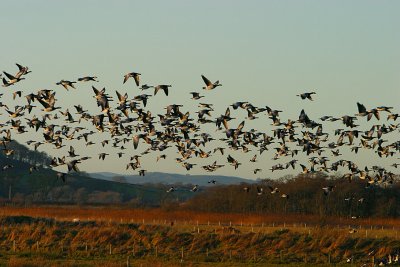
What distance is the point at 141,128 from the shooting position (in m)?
45.8

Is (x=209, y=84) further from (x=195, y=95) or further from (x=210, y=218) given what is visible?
(x=210, y=218)

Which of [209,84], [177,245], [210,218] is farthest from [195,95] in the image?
[210,218]

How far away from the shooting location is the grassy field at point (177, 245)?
51.1 m

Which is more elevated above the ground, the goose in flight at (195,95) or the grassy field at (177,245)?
the goose in flight at (195,95)

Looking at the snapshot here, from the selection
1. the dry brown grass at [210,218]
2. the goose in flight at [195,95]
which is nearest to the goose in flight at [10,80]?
the goose in flight at [195,95]

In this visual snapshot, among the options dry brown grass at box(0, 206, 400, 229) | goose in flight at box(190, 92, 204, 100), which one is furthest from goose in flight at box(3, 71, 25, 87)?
dry brown grass at box(0, 206, 400, 229)

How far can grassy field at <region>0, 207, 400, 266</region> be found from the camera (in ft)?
168

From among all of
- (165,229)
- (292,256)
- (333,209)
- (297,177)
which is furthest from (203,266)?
(297,177)

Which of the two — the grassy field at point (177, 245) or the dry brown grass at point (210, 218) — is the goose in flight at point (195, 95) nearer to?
the grassy field at point (177, 245)

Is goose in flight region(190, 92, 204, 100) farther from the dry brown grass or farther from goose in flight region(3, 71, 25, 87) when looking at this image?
the dry brown grass

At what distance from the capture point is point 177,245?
57.6 meters

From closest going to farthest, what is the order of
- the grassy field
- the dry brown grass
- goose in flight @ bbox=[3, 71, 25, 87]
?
goose in flight @ bbox=[3, 71, 25, 87], the grassy field, the dry brown grass

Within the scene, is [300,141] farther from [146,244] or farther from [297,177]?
[297,177]

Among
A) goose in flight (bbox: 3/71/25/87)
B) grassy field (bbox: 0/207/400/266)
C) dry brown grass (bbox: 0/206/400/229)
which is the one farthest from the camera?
dry brown grass (bbox: 0/206/400/229)
